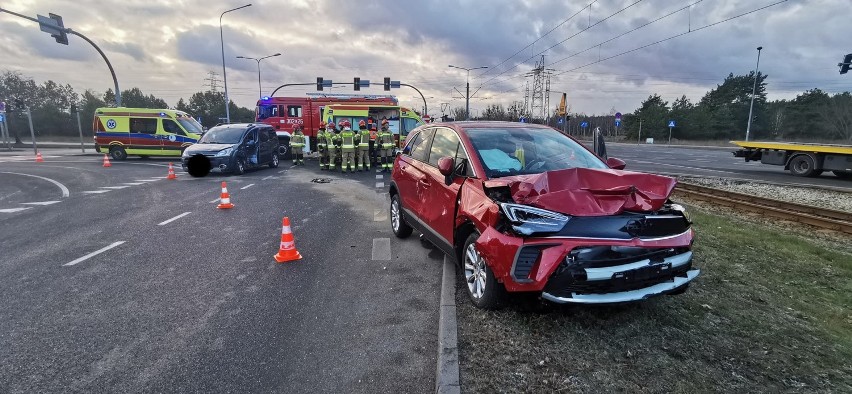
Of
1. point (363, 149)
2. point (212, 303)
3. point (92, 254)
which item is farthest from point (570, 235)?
point (363, 149)

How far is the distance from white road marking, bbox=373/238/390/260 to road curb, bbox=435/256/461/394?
1.33 m

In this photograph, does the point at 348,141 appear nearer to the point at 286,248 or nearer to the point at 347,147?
the point at 347,147

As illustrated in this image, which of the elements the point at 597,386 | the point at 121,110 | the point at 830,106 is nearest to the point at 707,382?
the point at 597,386

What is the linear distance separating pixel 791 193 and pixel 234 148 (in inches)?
674

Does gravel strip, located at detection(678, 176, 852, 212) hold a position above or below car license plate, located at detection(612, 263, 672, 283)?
below

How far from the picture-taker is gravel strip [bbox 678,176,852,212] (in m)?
10.6

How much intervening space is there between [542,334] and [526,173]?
1.47 meters

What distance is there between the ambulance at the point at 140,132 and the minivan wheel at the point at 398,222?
1775 centimetres

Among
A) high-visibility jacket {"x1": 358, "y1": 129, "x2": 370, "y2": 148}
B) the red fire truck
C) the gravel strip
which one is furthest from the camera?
the red fire truck

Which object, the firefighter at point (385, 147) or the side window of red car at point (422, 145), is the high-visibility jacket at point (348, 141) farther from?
the side window of red car at point (422, 145)

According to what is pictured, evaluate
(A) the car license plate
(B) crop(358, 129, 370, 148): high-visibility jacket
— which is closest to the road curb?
(A) the car license plate

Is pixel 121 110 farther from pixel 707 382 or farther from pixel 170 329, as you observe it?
pixel 707 382

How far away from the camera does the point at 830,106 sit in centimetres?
5647

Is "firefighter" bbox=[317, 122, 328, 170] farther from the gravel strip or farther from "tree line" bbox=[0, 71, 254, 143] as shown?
"tree line" bbox=[0, 71, 254, 143]
